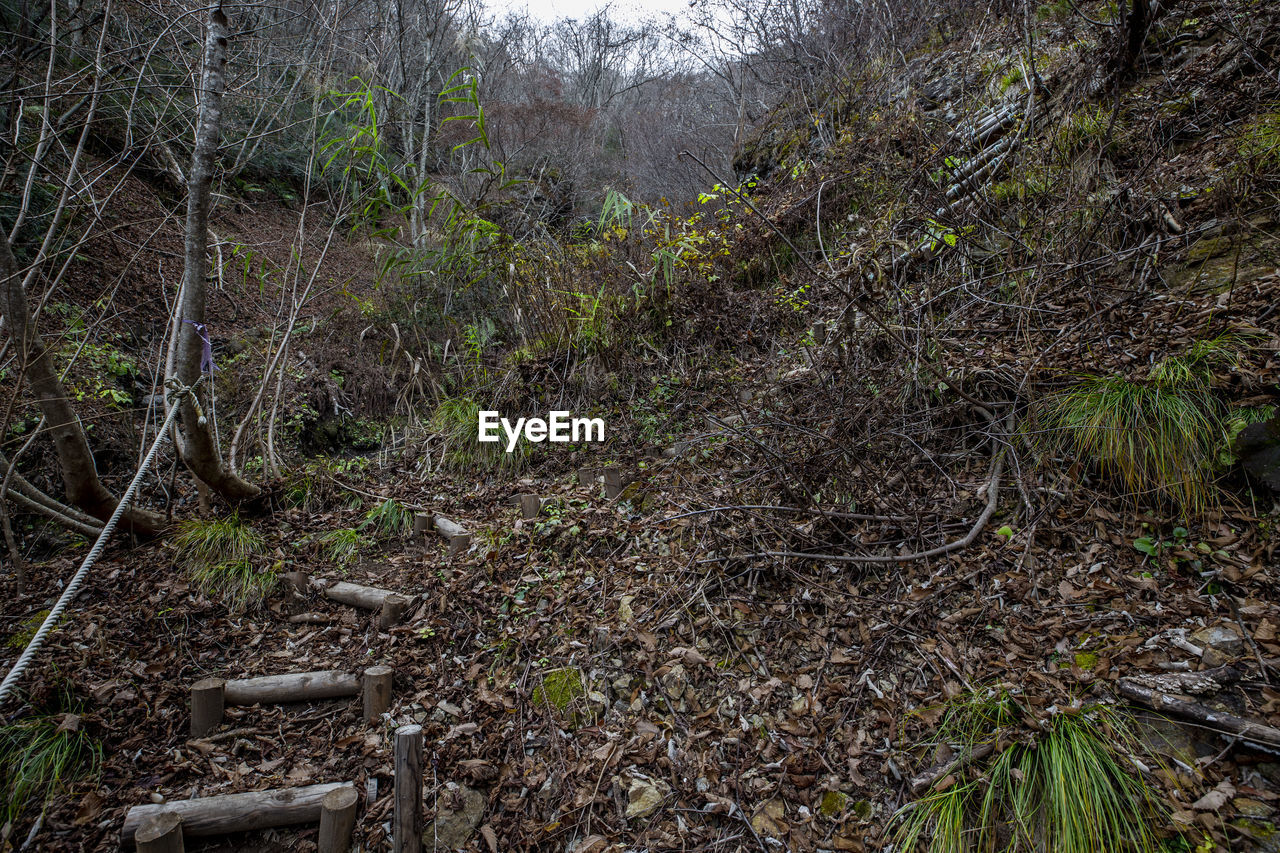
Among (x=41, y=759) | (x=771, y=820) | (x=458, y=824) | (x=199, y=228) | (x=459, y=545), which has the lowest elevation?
(x=458, y=824)

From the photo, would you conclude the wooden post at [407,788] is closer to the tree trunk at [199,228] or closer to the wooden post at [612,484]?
the wooden post at [612,484]

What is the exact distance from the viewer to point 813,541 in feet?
9.62

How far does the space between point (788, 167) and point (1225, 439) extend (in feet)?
18.4

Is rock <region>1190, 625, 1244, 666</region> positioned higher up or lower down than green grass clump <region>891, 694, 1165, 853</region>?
higher up

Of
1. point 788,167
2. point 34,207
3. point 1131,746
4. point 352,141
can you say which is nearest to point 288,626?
point 352,141

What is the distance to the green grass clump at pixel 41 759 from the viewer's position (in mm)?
2164

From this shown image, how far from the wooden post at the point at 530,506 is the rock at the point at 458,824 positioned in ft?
5.65

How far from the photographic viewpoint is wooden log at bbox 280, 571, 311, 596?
3.40 meters

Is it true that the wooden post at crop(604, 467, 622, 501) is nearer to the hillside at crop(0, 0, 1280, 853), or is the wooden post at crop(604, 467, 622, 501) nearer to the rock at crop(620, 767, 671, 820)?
the hillside at crop(0, 0, 1280, 853)

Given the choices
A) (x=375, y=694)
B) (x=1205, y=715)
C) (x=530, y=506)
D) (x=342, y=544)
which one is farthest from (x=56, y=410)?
(x=1205, y=715)

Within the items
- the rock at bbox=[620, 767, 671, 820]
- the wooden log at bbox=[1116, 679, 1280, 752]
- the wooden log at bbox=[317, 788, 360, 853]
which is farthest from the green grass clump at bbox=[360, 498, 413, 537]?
the wooden log at bbox=[1116, 679, 1280, 752]

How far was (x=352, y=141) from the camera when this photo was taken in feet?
12.9

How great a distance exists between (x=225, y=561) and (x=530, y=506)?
6.16ft

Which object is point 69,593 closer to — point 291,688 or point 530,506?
point 291,688
